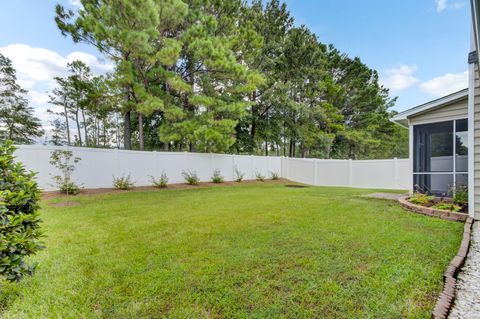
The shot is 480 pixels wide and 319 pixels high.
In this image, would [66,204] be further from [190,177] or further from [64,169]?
[190,177]

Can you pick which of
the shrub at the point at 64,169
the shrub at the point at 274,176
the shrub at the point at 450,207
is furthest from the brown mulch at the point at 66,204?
the shrub at the point at 274,176

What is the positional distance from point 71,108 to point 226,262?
63.4ft

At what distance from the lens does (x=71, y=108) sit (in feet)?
55.4

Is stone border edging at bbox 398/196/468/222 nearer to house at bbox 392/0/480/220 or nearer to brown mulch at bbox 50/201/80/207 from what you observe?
house at bbox 392/0/480/220

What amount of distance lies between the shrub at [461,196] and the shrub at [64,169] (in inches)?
392

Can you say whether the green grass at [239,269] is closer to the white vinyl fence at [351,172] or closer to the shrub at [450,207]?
the shrub at [450,207]

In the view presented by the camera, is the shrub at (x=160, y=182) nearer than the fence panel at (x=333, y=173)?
Yes

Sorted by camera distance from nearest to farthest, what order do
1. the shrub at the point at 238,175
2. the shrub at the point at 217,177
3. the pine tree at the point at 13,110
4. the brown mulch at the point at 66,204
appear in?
the brown mulch at the point at 66,204, the shrub at the point at 217,177, the shrub at the point at 238,175, the pine tree at the point at 13,110

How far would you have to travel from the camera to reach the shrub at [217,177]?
11484 mm

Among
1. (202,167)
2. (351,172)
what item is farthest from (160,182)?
(351,172)

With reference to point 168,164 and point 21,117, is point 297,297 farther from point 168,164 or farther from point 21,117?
point 21,117

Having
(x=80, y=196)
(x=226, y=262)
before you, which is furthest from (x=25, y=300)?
(x=80, y=196)

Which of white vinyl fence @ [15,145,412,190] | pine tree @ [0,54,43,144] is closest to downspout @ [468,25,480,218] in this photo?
white vinyl fence @ [15,145,412,190]

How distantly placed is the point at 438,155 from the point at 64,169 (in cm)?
1083
